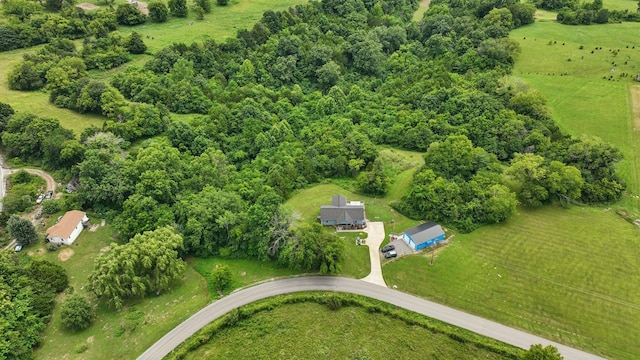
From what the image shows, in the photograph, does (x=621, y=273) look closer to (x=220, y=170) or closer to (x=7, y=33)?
(x=220, y=170)

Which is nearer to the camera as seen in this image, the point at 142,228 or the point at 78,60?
the point at 142,228

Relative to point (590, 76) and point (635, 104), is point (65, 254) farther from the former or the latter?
point (590, 76)

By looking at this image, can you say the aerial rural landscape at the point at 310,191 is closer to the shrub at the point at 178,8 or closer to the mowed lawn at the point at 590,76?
the mowed lawn at the point at 590,76

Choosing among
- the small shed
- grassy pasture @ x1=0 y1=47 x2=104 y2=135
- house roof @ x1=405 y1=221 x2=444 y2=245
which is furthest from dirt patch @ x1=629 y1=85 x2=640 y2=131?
grassy pasture @ x1=0 y1=47 x2=104 y2=135

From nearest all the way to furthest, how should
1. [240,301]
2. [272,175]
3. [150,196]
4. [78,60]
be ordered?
1. [240,301]
2. [150,196]
3. [272,175]
4. [78,60]

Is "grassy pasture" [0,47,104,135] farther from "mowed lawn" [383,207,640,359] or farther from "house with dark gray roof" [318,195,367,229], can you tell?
"mowed lawn" [383,207,640,359]

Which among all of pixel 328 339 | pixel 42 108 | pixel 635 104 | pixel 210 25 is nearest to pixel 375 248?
pixel 328 339

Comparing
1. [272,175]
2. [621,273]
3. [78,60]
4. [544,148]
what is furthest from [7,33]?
[621,273]
